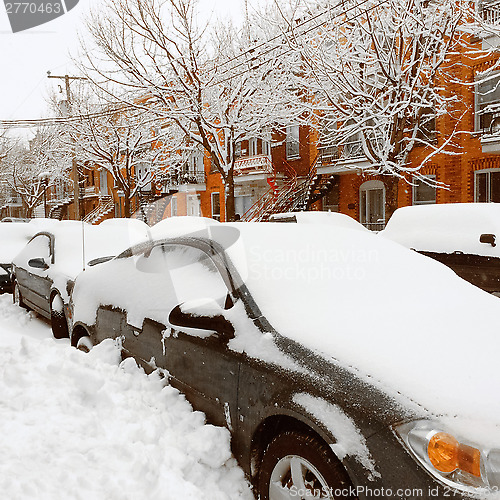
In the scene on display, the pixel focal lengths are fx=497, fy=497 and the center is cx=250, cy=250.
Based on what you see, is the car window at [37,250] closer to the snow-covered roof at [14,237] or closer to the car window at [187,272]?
the snow-covered roof at [14,237]

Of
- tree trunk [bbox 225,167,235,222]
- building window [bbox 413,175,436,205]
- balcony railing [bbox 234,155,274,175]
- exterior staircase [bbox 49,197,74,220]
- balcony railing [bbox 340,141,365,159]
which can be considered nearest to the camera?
tree trunk [bbox 225,167,235,222]

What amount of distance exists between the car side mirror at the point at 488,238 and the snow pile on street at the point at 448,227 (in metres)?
0.08

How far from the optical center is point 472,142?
18.1 m

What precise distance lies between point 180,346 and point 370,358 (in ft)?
4.45

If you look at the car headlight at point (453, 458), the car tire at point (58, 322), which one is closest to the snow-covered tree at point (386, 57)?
the car tire at point (58, 322)

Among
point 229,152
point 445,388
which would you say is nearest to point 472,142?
point 229,152

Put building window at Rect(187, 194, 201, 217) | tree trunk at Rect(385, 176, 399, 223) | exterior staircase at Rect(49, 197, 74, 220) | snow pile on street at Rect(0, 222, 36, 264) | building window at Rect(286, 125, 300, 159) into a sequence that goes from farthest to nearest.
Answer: exterior staircase at Rect(49, 197, 74, 220)
building window at Rect(187, 194, 201, 217)
building window at Rect(286, 125, 300, 159)
tree trunk at Rect(385, 176, 399, 223)
snow pile on street at Rect(0, 222, 36, 264)

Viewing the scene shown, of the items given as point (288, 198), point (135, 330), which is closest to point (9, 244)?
point (135, 330)

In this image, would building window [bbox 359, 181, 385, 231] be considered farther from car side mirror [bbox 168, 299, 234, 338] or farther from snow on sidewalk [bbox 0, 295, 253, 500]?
car side mirror [bbox 168, 299, 234, 338]

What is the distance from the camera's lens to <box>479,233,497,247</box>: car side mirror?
20.9 ft

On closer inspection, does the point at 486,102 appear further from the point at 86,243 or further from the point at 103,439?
the point at 103,439

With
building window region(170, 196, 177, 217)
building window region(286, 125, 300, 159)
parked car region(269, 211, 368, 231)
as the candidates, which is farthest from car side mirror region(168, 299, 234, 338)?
building window region(170, 196, 177, 217)

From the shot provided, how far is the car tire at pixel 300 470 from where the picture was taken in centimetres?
210

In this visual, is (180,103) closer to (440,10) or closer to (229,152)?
(229,152)
